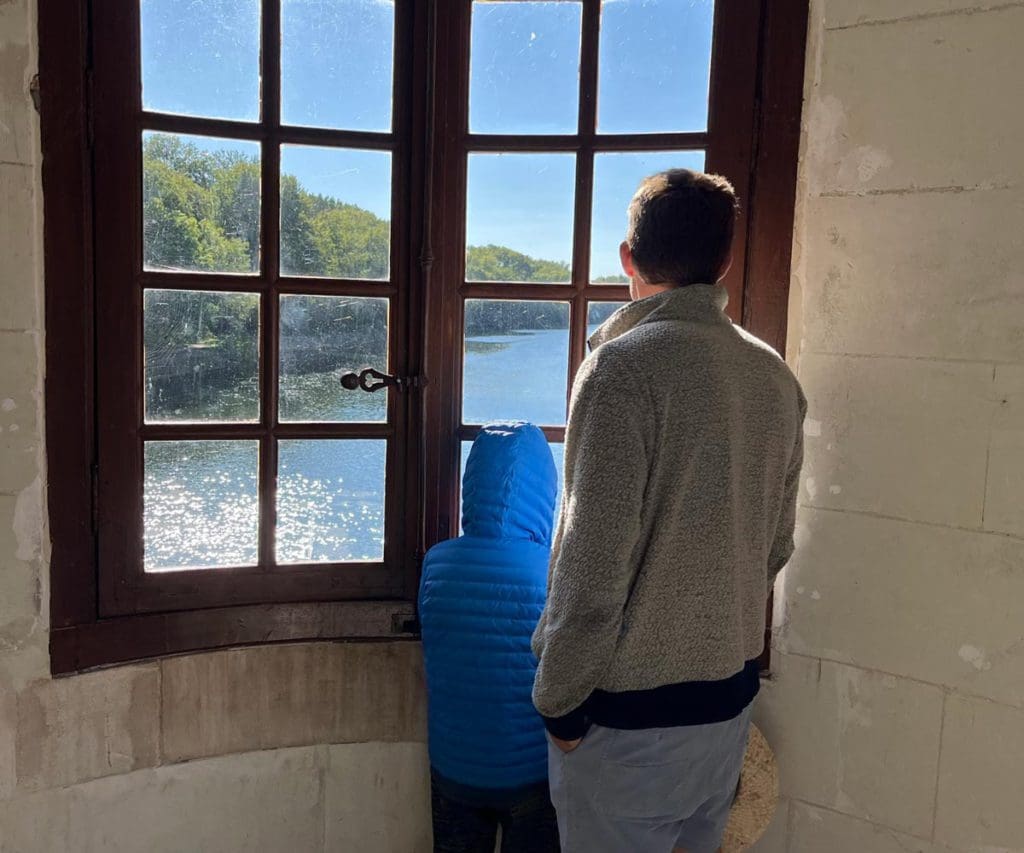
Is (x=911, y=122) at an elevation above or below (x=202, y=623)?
above

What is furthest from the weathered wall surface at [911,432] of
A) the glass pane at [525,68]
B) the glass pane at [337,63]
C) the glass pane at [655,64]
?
the glass pane at [337,63]

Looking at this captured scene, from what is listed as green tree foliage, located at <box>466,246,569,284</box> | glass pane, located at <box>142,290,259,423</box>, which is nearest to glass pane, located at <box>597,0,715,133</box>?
green tree foliage, located at <box>466,246,569,284</box>

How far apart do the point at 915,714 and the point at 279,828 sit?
55.4 inches

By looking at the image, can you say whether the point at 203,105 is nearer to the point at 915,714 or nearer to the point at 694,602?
the point at 694,602

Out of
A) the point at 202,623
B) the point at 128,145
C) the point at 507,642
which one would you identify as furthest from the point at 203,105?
the point at 507,642

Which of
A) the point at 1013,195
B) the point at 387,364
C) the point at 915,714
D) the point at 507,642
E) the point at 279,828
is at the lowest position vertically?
the point at 279,828

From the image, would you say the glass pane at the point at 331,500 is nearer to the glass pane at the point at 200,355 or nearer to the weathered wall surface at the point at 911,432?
the glass pane at the point at 200,355

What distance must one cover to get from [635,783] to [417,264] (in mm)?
1156

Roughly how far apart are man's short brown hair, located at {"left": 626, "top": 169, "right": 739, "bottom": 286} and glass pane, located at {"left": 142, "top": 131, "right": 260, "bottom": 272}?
3.10 feet

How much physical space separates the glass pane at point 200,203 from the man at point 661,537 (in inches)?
35.9

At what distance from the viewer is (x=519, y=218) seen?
1.92 metres

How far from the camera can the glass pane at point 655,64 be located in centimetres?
179

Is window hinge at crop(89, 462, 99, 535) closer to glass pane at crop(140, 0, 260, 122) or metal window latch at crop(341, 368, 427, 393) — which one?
metal window latch at crop(341, 368, 427, 393)

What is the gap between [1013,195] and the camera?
1530mm
